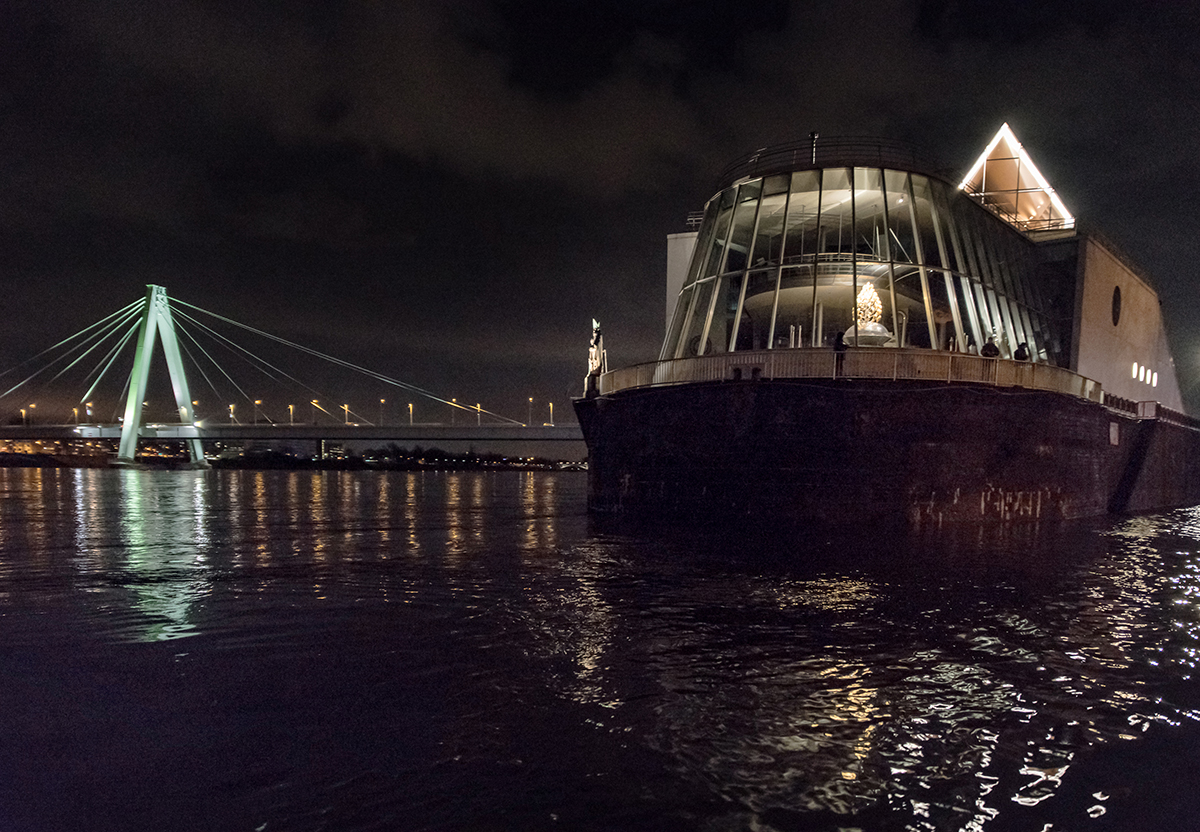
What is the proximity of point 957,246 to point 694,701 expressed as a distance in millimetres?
20676

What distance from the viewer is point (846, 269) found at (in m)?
22.9

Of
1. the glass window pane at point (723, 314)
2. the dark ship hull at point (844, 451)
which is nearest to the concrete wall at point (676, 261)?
the glass window pane at point (723, 314)

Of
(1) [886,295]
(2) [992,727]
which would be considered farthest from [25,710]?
(1) [886,295]

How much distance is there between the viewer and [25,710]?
5.84m

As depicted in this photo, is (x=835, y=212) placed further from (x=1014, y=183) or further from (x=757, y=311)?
(x=1014, y=183)

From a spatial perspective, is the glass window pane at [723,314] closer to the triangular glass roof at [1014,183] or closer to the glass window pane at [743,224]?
the glass window pane at [743,224]

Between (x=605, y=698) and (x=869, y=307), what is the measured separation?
18211 mm

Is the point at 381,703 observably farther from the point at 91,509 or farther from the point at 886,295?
the point at 91,509

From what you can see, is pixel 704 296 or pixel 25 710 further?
pixel 704 296

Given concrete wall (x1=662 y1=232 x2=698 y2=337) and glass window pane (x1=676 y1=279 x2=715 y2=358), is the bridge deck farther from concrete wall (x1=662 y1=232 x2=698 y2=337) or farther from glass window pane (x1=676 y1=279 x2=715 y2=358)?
glass window pane (x1=676 y1=279 x2=715 y2=358)

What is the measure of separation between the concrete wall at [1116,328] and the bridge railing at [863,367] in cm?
1223

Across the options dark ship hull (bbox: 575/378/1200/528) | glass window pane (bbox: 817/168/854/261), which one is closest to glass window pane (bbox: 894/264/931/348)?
glass window pane (bbox: 817/168/854/261)

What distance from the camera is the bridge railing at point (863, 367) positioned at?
55.7 ft

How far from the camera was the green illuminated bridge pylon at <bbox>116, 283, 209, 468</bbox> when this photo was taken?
3206 inches
